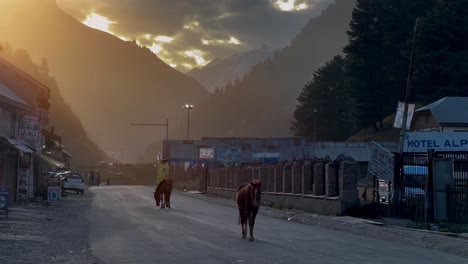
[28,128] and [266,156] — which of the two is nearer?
[28,128]

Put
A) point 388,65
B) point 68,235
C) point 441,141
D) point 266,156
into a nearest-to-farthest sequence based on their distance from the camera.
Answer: point 68,235
point 441,141
point 388,65
point 266,156

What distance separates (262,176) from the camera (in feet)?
144

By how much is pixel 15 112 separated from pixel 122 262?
25641mm

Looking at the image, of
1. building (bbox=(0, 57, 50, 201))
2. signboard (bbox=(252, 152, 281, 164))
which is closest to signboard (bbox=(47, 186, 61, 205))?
building (bbox=(0, 57, 50, 201))

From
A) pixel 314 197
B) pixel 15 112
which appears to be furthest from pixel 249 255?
pixel 15 112

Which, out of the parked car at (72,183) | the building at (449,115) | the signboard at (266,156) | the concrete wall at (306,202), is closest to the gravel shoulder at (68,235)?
the concrete wall at (306,202)

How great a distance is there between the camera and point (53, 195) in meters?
36.8

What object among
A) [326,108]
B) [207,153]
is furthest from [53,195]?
[326,108]

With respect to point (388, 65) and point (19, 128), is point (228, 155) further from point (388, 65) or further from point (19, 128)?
point (19, 128)

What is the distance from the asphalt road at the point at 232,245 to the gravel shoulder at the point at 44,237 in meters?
0.44

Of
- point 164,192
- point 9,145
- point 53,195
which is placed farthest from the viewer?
point 53,195

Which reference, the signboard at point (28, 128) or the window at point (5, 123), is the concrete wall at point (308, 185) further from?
the window at point (5, 123)

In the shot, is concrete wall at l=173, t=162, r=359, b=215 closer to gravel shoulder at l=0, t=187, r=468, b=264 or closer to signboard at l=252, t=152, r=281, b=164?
gravel shoulder at l=0, t=187, r=468, b=264

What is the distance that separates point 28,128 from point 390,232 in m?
18.6
